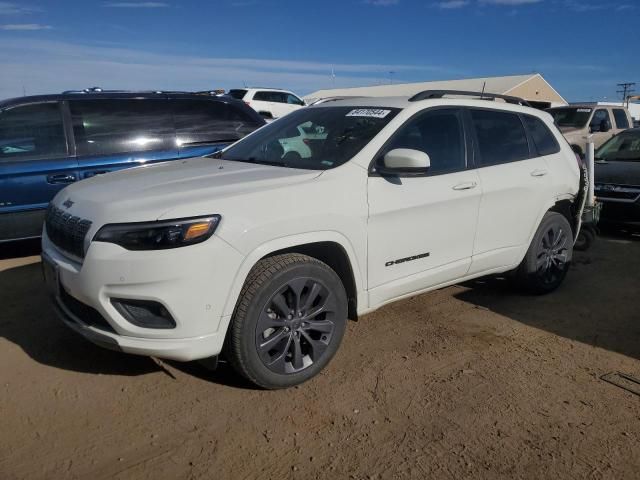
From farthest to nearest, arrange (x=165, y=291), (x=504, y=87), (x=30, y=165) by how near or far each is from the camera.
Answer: (x=504, y=87) < (x=30, y=165) < (x=165, y=291)

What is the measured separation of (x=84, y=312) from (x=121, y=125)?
3520mm

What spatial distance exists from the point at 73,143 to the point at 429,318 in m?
4.05

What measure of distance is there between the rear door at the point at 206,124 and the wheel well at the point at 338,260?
3365 millimetres

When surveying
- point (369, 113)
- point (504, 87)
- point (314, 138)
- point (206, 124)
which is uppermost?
point (369, 113)

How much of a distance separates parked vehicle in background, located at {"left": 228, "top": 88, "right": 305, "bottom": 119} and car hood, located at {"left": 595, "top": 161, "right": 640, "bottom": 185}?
14384 mm

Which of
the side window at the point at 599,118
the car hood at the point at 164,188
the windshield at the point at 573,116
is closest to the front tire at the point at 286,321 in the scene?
the car hood at the point at 164,188

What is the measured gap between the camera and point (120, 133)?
594cm

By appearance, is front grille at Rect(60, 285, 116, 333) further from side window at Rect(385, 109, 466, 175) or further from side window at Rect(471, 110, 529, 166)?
side window at Rect(471, 110, 529, 166)

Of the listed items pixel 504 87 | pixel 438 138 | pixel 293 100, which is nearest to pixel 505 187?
pixel 438 138

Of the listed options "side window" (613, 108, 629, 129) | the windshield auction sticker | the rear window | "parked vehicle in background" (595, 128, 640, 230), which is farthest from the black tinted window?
the rear window

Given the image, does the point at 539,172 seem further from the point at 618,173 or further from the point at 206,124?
the point at 206,124

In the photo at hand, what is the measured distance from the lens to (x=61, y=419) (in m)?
2.89

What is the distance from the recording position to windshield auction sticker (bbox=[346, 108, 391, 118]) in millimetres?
3793

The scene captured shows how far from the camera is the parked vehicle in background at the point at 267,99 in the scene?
826 inches
